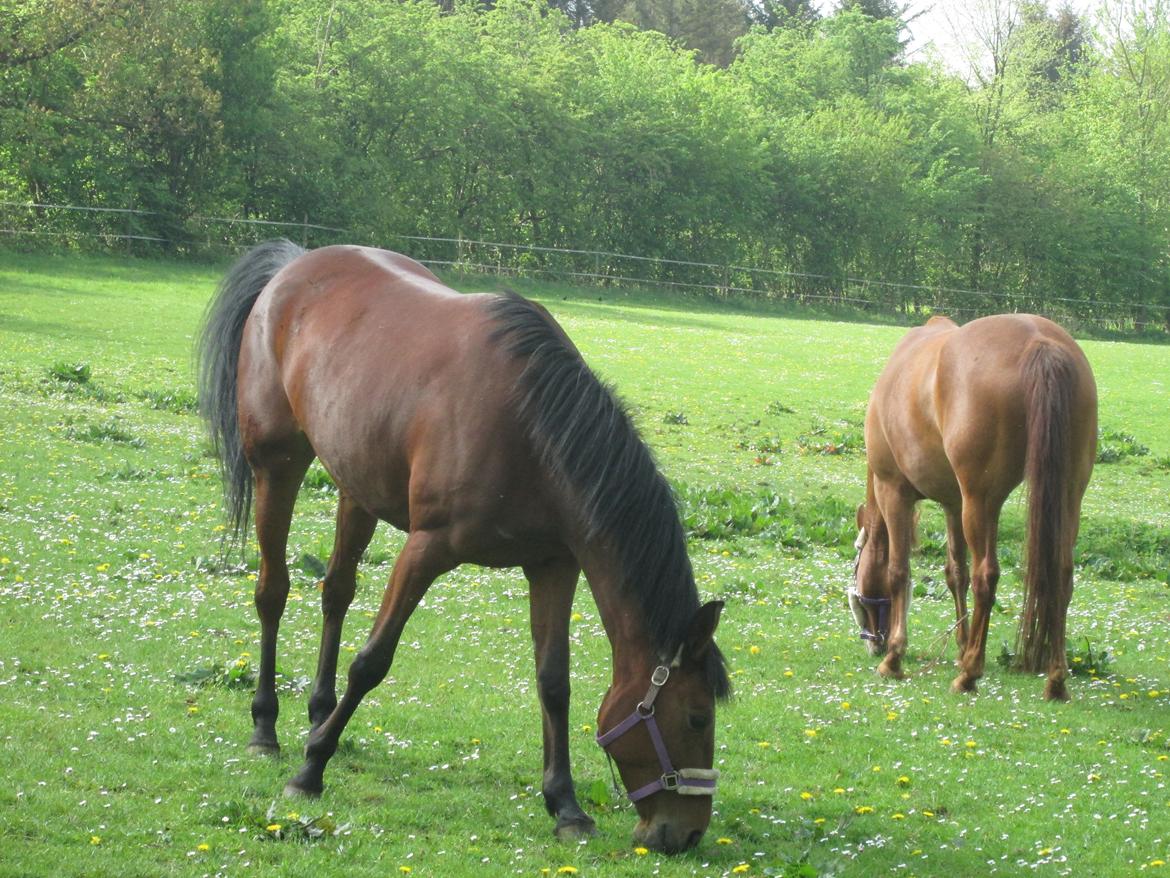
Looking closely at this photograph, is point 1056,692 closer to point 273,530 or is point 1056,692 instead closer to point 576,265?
point 273,530

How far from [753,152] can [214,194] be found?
897 inches

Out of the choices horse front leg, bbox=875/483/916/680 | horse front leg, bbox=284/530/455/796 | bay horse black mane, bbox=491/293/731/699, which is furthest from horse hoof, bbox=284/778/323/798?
horse front leg, bbox=875/483/916/680

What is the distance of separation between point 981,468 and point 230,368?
456cm

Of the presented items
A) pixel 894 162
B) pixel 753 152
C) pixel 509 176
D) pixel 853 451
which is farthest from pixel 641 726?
pixel 894 162

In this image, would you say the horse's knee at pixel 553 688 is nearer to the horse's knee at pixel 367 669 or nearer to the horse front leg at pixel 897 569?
the horse's knee at pixel 367 669

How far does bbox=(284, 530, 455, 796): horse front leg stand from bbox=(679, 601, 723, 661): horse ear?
105 centimetres

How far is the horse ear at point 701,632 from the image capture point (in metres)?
4.66

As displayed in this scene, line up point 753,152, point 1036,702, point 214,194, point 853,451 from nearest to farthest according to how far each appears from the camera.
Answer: point 1036,702 → point 853,451 → point 214,194 → point 753,152

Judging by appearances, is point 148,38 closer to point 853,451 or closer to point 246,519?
point 853,451

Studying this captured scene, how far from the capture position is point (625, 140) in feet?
163

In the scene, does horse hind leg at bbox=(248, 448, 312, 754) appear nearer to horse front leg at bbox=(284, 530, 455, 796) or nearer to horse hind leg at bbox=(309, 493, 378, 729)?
horse hind leg at bbox=(309, 493, 378, 729)

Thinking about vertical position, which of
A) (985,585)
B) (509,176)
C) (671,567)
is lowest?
(985,585)

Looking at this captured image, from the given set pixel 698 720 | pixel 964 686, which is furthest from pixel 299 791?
pixel 964 686

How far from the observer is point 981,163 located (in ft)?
190
